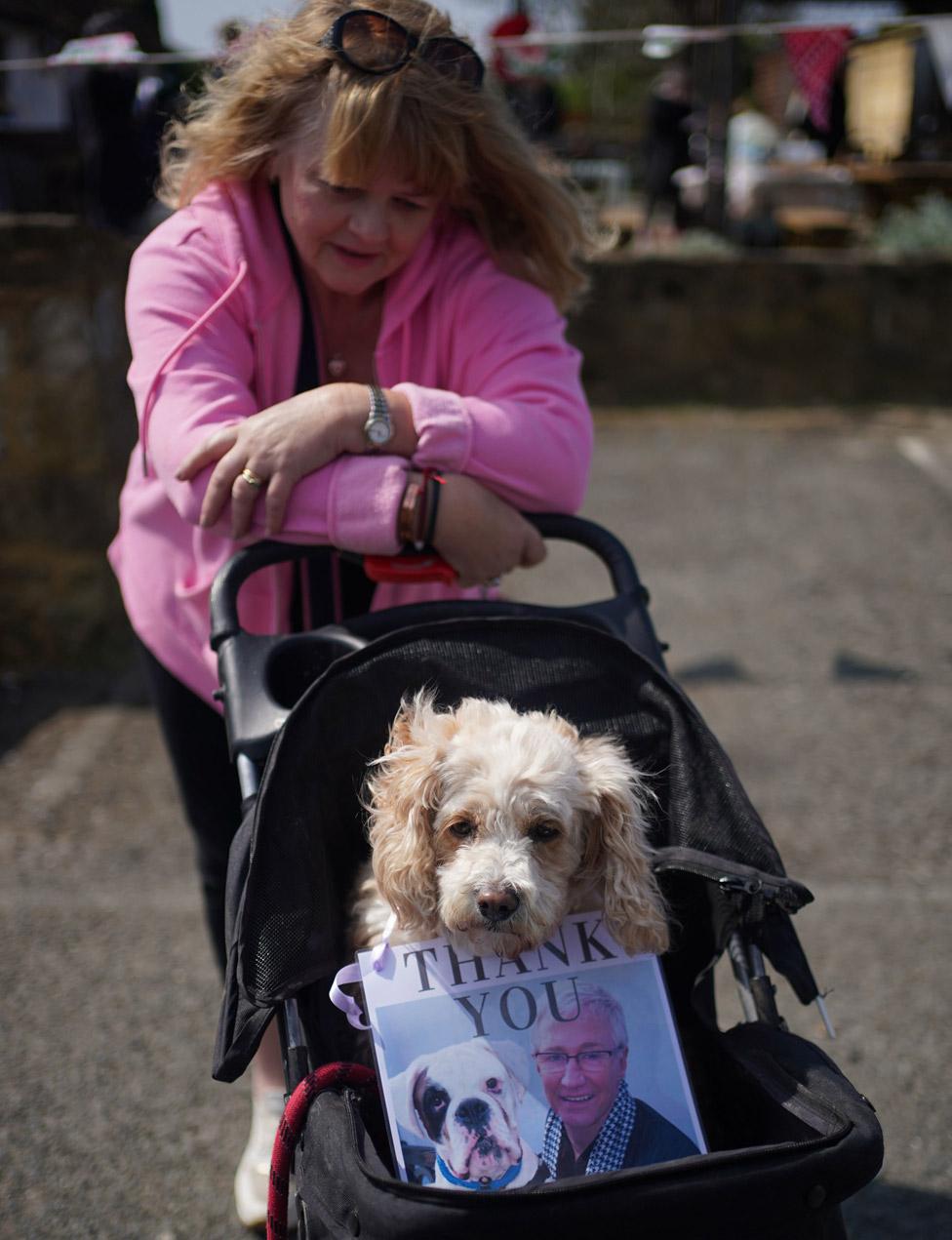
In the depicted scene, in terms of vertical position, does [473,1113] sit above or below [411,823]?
below

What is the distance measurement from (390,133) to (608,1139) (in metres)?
1.45

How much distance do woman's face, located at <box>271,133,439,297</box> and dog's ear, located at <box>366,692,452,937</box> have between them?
0.78 metres

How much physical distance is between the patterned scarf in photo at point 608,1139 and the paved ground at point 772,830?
3.65ft

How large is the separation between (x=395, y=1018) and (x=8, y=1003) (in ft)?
6.02

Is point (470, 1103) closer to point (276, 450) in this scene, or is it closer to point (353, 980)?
point (353, 980)

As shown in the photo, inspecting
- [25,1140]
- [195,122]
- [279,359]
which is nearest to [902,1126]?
[25,1140]

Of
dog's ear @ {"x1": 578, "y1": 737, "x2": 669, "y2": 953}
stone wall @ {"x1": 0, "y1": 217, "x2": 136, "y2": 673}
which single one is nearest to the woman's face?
dog's ear @ {"x1": 578, "y1": 737, "x2": 669, "y2": 953}

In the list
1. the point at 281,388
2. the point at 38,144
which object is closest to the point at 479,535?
the point at 281,388

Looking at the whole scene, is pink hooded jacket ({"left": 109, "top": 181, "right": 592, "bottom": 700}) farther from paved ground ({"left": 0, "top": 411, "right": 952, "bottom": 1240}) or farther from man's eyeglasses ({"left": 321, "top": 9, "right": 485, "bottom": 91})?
paved ground ({"left": 0, "top": 411, "right": 952, "bottom": 1240})

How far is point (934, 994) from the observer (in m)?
2.84

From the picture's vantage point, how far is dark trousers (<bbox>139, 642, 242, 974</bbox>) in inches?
82.8

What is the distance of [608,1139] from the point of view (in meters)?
1.38

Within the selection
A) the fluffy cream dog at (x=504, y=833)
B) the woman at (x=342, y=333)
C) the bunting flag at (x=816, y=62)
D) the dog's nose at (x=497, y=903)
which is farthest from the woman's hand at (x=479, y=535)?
the bunting flag at (x=816, y=62)

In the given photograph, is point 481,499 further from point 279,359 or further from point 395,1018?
point 395,1018
